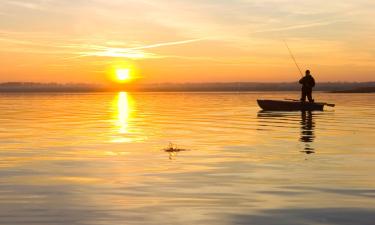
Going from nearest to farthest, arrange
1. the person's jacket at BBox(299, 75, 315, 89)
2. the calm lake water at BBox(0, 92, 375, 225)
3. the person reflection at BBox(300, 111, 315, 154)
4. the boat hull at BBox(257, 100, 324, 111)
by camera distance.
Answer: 1. the calm lake water at BBox(0, 92, 375, 225)
2. the person reflection at BBox(300, 111, 315, 154)
3. the person's jacket at BBox(299, 75, 315, 89)
4. the boat hull at BBox(257, 100, 324, 111)

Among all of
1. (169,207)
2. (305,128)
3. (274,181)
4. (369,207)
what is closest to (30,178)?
(169,207)

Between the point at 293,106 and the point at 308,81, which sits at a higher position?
the point at 308,81

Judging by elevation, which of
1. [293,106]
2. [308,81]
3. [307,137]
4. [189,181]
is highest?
[308,81]

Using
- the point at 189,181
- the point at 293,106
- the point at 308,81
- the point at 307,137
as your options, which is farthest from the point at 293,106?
the point at 189,181

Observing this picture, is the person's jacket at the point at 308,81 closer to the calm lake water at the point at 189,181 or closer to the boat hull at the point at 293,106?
the boat hull at the point at 293,106

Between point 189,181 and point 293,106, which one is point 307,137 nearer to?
Answer: point 189,181

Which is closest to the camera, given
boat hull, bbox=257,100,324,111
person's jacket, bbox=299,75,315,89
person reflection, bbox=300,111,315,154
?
person reflection, bbox=300,111,315,154

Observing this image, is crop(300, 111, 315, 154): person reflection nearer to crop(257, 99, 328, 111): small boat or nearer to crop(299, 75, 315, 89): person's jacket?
crop(299, 75, 315, 89): person's jacket

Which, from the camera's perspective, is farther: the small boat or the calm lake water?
the small boat

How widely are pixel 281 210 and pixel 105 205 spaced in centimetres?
272

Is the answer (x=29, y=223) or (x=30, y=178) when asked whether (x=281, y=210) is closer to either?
(x=29, y=223)

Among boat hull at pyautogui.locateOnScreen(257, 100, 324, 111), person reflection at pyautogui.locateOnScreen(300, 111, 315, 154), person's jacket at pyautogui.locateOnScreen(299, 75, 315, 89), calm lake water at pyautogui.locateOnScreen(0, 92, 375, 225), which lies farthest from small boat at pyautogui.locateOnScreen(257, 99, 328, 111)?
calm lake water at pyautogui.locateOnScreen(0, 92, 375, 225)

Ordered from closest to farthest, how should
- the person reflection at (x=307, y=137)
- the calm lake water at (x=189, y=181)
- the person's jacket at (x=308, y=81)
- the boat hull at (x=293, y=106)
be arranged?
the calm lake water at (x=189, y=181)
the person reflection at (x=307, y=137)
the person's jacket at (x=308, y=81)
the boat hull at (x=293, y=106)

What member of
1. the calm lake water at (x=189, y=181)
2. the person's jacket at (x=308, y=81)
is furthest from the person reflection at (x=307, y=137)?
the person's jacket at (x=308, y=81)
